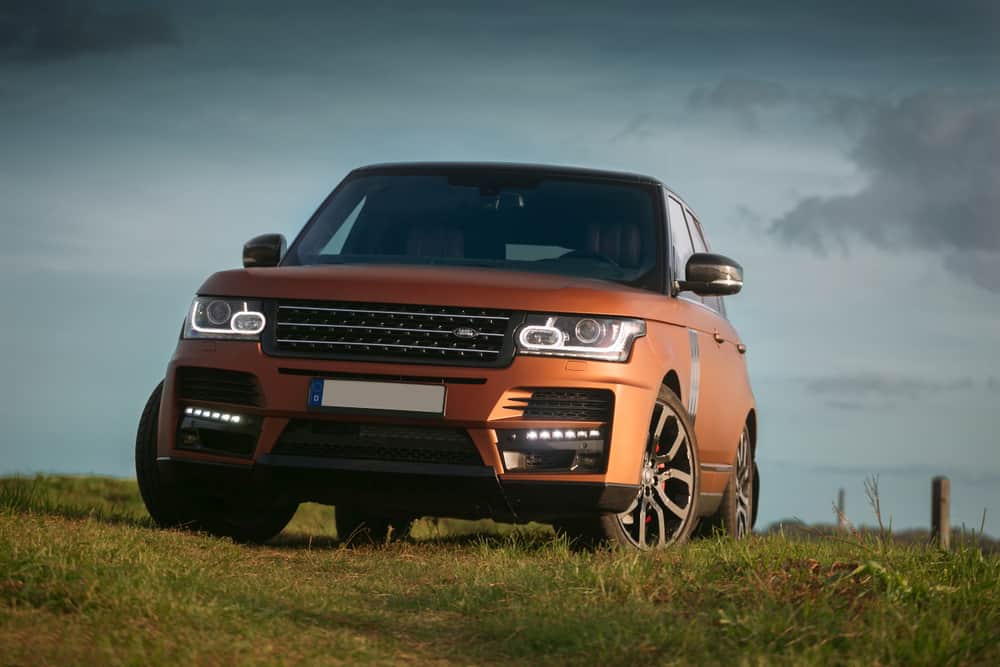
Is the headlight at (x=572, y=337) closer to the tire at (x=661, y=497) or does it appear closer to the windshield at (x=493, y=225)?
the tire at (x=661, y=497)

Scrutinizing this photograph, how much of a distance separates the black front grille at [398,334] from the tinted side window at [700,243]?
116 inches

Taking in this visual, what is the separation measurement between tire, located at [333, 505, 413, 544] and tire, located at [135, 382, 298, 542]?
133 centimetres

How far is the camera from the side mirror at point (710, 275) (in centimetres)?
810

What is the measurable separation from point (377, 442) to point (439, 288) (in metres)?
0.82

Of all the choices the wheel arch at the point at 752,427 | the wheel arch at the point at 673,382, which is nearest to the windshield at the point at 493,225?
the wheel arch at the point at 673,382

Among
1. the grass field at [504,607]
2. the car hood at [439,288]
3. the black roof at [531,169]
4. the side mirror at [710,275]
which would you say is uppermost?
the black roof at [531,169]

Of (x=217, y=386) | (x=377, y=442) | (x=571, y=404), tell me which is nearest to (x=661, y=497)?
(x=571, y=404)

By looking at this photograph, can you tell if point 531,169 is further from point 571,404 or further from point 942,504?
point 942,504

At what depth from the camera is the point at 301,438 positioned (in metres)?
6.98

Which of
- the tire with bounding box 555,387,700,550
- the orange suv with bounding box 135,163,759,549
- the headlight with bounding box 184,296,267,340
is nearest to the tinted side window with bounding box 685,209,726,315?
the orange suv with bounding box 135,163,759,549

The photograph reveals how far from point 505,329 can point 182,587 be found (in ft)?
6.96

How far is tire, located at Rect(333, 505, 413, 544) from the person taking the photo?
966 centimetres

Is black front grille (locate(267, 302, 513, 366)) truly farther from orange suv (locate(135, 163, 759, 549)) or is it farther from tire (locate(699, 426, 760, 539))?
tire (locate(699, 426, 760, 539))

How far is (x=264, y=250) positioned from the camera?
27.0ft
